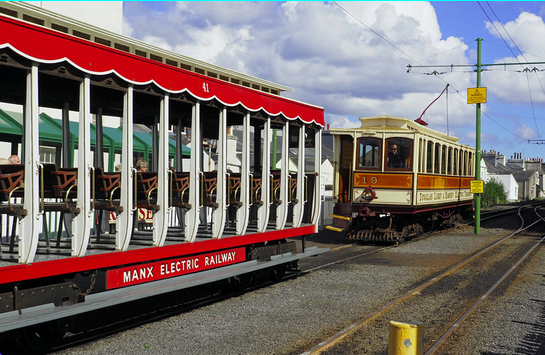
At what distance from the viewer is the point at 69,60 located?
569 centimetres

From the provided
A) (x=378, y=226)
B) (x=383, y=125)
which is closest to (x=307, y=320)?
(x=378, y=226)

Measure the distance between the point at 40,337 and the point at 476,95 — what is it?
18.5 m

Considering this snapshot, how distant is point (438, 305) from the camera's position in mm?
8641

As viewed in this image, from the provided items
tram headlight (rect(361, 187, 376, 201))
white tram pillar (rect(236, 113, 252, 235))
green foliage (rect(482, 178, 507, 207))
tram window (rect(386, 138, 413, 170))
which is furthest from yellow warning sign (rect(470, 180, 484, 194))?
green foliage (rect(482, 178, 507, 207))

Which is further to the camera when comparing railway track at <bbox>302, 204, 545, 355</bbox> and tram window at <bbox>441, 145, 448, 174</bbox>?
tram window at <bbox>441, 145, 448, 174</bbox>

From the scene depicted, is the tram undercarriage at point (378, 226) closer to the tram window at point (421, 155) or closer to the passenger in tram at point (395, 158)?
the tram window at point (421, 155)

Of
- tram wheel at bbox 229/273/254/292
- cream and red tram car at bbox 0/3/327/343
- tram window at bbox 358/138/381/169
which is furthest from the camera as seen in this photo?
tram window at bbox 358/138/381/169

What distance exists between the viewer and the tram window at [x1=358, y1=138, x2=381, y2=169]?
17141 millimetres

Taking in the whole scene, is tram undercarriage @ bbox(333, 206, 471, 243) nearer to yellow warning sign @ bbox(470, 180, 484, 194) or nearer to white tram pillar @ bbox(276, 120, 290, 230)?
yellow warning sign @ bbox(470, 180, 484, 194)

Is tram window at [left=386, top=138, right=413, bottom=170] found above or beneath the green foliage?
above

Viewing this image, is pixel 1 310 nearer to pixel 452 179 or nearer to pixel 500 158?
pixel 452 179

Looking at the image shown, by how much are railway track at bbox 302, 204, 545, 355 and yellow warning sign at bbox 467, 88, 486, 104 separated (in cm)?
790

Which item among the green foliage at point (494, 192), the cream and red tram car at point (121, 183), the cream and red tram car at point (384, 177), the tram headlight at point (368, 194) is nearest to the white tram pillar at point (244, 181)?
the cream and red tram car at point (121, 183)

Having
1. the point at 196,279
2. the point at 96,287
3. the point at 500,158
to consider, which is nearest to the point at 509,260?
the point at 196,279
